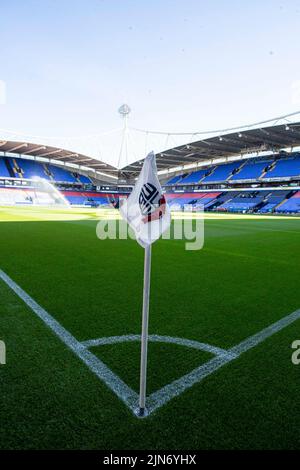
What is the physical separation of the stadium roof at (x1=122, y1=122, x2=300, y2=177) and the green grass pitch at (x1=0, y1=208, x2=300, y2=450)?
43.8m

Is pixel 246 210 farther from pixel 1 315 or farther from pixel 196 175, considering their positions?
pixel 1 315

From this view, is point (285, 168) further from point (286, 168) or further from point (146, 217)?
point (146, 217)

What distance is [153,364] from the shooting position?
2.94 meters

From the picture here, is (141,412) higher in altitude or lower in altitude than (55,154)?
lower

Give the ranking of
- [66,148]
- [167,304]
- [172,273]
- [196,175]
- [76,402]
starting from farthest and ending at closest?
[196,175], [66,148], [172,273], [167,304], [76,402]

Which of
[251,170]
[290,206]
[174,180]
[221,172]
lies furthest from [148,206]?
[174,180]

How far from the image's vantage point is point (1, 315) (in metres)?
4.05

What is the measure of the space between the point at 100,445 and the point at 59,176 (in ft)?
252

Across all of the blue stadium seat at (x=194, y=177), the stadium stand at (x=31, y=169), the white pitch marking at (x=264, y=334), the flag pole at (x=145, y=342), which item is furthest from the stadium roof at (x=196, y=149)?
the flag pole at (x=145, y=342)

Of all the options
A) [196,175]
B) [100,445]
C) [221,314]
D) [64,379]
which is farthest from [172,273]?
[196,175]

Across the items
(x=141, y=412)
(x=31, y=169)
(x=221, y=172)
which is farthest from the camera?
(x=31, y=169)

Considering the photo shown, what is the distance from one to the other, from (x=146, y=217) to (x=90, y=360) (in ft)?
5.36

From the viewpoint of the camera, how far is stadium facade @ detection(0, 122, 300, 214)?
170 feet
